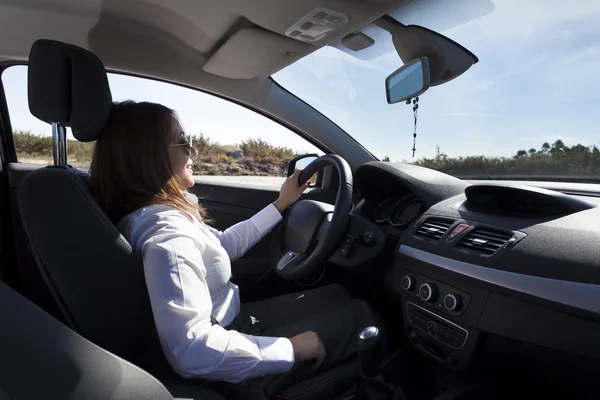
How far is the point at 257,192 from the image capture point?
293 cm

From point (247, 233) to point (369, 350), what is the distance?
0.84 meters

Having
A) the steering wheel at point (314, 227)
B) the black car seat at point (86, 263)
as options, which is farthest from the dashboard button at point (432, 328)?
the black car seat at point (86, 263)

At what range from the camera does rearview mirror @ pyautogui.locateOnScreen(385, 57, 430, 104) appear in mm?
2037

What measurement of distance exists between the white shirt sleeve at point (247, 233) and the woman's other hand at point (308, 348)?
658 millimetres

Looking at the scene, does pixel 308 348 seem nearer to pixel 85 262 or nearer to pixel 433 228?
pixel 433 228

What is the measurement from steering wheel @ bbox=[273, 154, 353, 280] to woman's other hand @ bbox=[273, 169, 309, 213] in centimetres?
3

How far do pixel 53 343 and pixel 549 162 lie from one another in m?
2.05

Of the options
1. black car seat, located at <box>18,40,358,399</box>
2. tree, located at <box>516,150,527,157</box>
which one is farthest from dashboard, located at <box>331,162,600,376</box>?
black car seat, located at <box>18,40,358,399</box>

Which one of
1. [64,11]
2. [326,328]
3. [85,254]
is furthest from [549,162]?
[64,11]

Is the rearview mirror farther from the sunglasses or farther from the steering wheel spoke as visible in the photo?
the sunglasses

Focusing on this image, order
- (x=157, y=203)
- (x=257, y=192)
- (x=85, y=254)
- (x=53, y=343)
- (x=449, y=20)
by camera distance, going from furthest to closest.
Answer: (x=257, y=192) < (x=449, y=20) < (x=157, y=203) < (x=85, y=254) < (x=53, y=343)

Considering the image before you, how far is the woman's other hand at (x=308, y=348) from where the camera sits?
1.38 m

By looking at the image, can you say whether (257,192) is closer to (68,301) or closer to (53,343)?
(68,301)

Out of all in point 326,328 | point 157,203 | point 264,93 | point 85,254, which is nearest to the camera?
point 85,254
